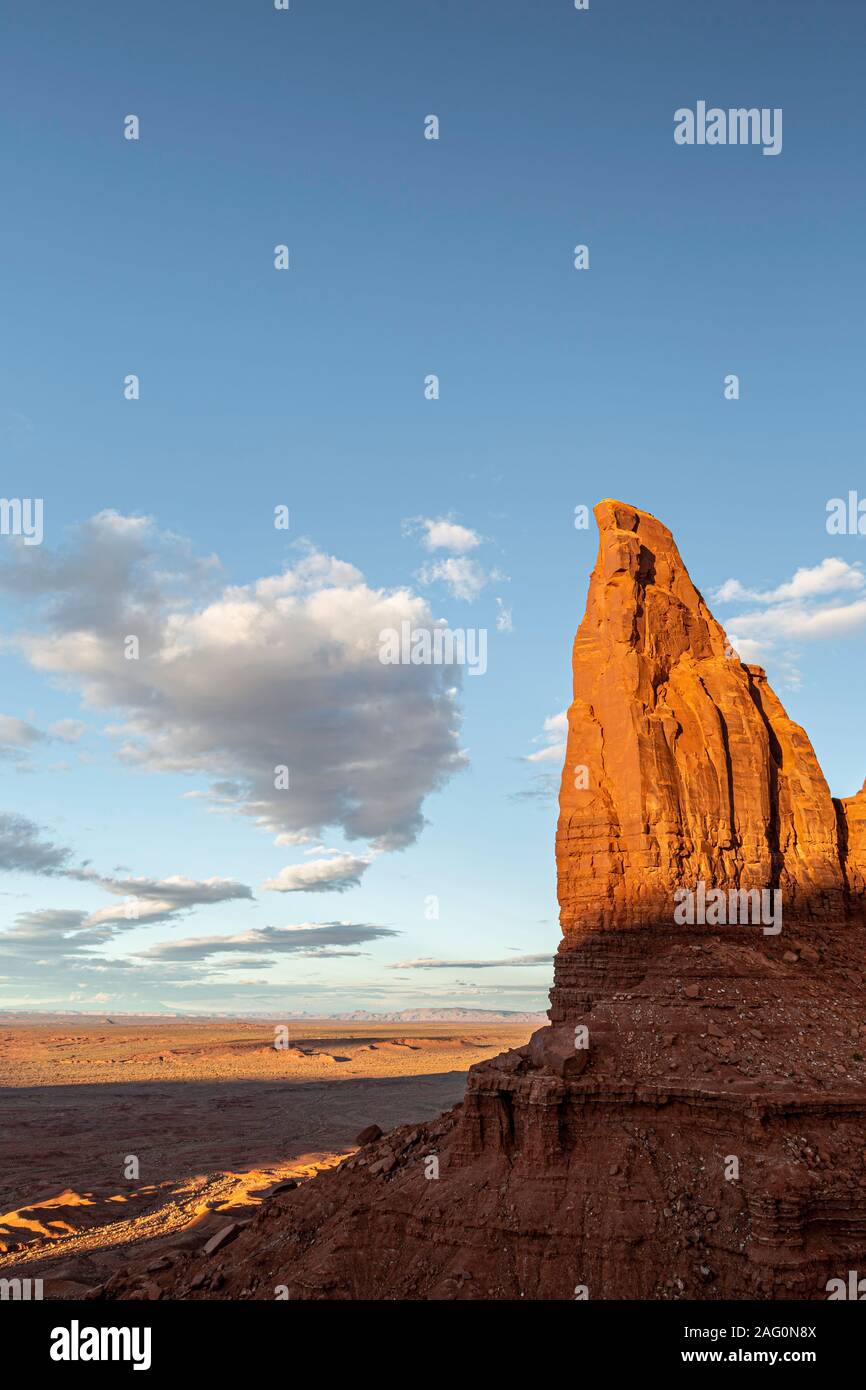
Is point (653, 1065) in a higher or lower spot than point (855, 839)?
lower

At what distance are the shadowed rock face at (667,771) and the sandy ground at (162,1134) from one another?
85.6ft

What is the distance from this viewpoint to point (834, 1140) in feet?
80.5

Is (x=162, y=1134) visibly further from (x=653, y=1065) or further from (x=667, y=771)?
(x=667, y=771)

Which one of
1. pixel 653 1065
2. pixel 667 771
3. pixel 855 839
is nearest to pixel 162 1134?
pixel 653 1065

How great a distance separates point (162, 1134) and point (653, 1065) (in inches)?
2916

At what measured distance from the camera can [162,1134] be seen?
278 feet

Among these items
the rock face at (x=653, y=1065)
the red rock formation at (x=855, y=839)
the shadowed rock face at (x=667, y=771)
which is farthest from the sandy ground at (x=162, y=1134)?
the red rock formation at (x=855, y=839)

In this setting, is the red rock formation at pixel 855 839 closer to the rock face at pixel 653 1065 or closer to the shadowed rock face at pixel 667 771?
the rock face at pixel 653 1065

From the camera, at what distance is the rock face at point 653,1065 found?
922 inches
